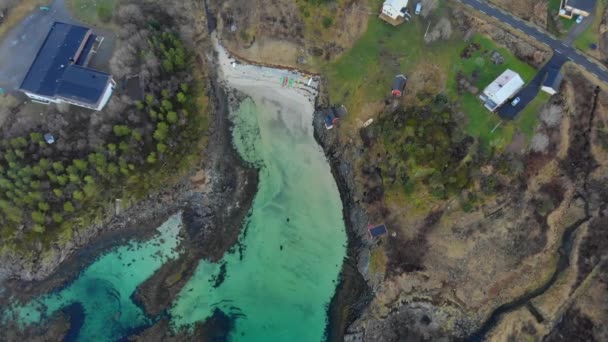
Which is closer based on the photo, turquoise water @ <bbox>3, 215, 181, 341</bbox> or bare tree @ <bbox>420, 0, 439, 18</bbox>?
turquoise water @ <bbox>3, 215, 181, 341</bbox>

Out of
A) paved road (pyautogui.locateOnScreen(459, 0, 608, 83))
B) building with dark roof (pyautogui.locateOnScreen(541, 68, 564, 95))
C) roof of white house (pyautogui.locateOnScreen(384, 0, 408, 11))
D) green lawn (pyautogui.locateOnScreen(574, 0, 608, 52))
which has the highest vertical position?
green lawn (pyautogui.locateOnScreen(574, 0, 608, 52))

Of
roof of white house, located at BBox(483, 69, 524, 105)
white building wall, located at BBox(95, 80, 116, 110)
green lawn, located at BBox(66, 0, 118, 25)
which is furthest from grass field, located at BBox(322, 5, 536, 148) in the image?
green lawn, located at BBox(66, 0, 118, 25)

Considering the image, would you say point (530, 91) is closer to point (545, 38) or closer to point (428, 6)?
point (545, 38)

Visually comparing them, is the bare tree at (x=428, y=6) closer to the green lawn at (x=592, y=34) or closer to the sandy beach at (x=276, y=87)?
the sandy beach at (x=276, y=87)

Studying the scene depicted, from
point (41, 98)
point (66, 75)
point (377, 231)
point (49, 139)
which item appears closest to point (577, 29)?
point (377, 231)

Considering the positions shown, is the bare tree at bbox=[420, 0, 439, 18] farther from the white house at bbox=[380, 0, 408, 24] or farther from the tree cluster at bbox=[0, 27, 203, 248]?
the tree cluster at bbox=[0, 27, 203, 248]

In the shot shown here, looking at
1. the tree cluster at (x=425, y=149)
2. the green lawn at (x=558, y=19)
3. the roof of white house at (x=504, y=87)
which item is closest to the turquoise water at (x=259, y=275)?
the tree cluster at (x=425, y=149)

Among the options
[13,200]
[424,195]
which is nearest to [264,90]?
[424,195]

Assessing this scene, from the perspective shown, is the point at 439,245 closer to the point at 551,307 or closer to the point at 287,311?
the point at 551,307
